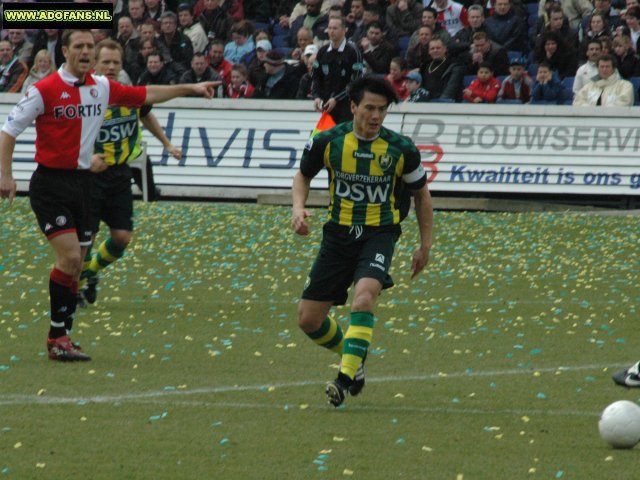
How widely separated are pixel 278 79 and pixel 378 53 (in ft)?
5.33

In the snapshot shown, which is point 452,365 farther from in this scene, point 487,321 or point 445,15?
point 445,15

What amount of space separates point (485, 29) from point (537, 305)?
36.3ft

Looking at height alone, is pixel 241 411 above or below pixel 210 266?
above

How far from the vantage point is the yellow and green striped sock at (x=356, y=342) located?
752 cm

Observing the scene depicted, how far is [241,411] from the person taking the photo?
7.42 m

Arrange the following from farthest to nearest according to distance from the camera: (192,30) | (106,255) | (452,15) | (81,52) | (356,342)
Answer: (192,30) → (452,15) → (106,255) → (81,52) → (356,342)

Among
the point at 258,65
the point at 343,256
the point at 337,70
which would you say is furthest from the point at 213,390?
the point at 258,65

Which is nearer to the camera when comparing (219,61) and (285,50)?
(219,61)

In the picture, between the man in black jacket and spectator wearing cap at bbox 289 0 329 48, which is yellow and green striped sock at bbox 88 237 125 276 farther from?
spectator wearing cap at bbox 289 0 329 48

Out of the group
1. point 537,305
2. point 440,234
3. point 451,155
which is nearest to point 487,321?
point 537,305

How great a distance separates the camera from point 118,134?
456 inches

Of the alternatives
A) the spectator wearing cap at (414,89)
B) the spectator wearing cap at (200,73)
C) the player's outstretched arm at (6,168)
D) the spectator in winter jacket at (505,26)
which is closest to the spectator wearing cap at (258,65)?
the spectator wearing cap at (200,73)

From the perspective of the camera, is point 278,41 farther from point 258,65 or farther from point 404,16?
point 404,16

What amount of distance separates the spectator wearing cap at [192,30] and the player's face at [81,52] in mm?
15975
